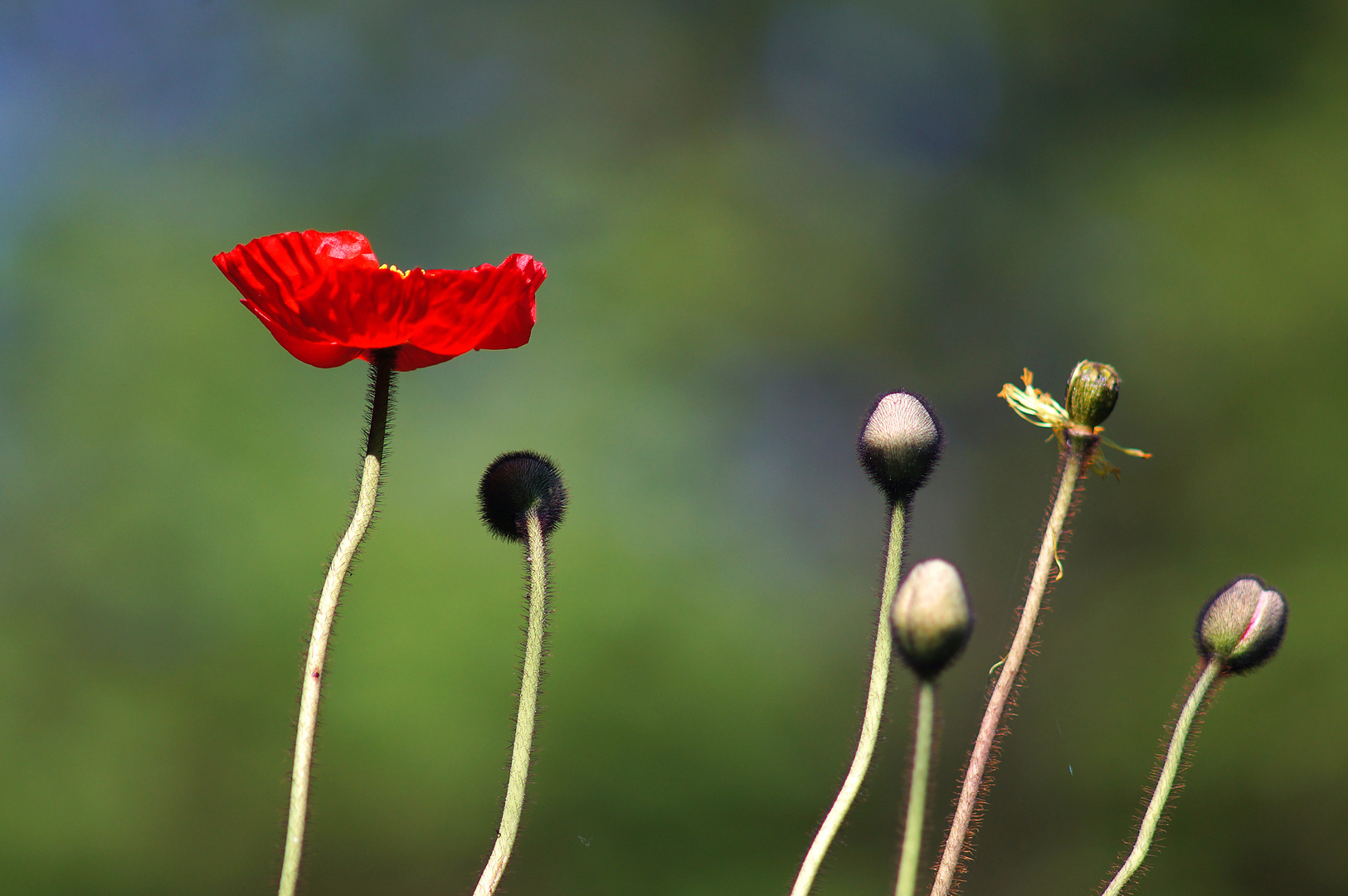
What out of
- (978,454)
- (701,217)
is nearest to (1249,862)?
(978,454)

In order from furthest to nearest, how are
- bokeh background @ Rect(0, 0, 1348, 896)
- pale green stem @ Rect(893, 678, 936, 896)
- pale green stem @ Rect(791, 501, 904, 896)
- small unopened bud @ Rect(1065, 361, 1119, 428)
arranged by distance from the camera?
bokeh background @ Rect(0, 0, 1348, 896), small unopened bud @ Rect(1065, 361, 1119, 428), pale green stem @ Rect(791, 501, 904, 896), pale green stem @ Rect(893, 678, 936, 896)

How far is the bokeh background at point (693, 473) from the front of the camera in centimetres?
636

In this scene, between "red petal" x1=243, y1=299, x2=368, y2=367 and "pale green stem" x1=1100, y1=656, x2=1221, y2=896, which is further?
"red petal" x1=243, y1=299, x2=368, y2=367

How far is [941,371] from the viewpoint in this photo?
26.9 feet

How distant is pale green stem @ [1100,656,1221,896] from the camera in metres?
0.66

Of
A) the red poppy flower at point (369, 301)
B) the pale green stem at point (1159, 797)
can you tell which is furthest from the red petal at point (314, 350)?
the pale green stem at point (1159, 797)

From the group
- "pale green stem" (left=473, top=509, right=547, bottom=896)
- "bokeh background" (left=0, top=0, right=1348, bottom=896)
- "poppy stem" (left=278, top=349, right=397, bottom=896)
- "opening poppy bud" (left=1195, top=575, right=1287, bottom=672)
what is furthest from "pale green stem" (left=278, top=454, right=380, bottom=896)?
"bokeh background" (left=0, top=0, right=1348, bottom=896)

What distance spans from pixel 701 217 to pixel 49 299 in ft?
15.6

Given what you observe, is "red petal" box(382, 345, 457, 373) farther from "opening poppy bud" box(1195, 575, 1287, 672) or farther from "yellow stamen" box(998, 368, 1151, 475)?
"opening poppy bud" box(1195, 575, 1287, 672)

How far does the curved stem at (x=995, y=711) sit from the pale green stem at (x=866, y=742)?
6cm

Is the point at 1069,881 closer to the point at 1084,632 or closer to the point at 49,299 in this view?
the point at 1084,632

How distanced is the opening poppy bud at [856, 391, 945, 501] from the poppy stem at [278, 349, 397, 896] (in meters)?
0.37

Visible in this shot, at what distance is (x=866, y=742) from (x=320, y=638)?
0.33 meters

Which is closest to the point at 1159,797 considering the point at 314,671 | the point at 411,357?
the point at 314,671
